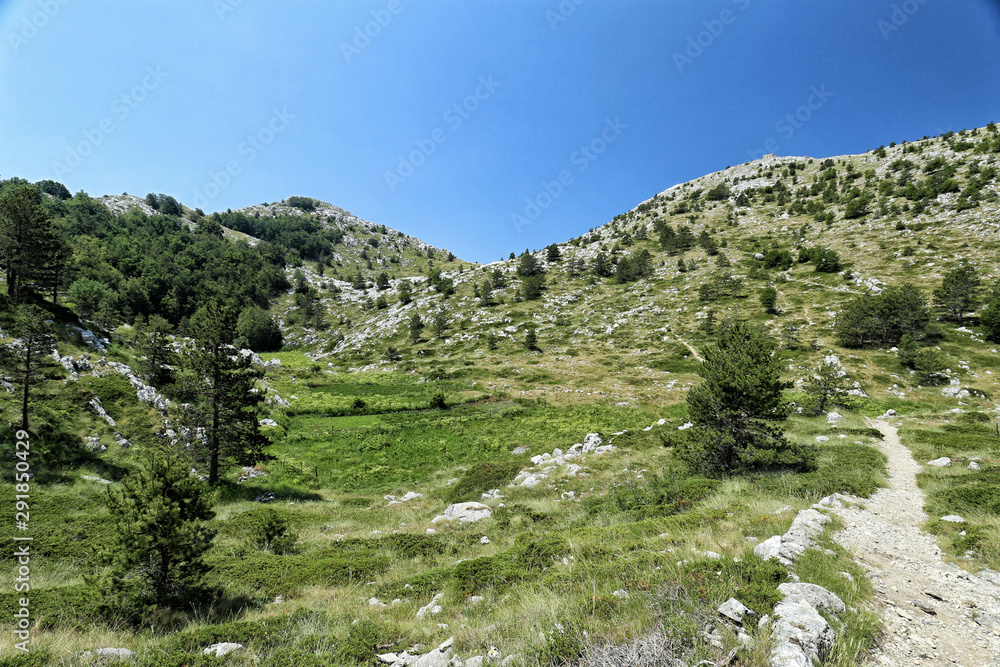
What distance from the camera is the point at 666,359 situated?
2192 inches

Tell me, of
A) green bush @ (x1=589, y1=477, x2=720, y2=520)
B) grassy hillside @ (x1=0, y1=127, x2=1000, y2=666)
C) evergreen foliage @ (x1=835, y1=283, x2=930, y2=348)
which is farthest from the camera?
evergreen foliage @ (x1=835, y1=283, x2=930, y2=348)

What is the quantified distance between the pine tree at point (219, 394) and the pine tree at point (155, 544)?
14868 millimetres

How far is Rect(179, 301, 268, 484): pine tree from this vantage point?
72.5 ft

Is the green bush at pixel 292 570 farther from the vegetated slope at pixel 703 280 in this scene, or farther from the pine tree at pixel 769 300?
the pine tree at pixel 769 300

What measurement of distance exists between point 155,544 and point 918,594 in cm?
1587

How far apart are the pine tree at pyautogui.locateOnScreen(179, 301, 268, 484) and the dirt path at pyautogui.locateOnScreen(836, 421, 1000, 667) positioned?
27.3m

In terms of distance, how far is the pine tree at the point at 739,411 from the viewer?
14.5 meters

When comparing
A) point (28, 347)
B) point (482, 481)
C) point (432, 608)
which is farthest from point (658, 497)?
point (28, 347)

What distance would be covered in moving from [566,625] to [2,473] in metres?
25.7

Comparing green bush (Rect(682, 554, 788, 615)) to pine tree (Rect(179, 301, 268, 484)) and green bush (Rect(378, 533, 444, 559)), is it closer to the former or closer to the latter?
green bush (Rect(378, 533, 444, 559))

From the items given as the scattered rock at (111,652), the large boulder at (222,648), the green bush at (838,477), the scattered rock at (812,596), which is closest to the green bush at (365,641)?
the large boulder at (222,648)

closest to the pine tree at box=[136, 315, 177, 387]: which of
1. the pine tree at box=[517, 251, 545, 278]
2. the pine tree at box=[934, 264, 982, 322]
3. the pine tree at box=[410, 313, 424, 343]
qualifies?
the pine tree at box=[410, 313, 424, 343]

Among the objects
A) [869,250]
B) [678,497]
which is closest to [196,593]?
[678,497]

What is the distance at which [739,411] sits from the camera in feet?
49.7
